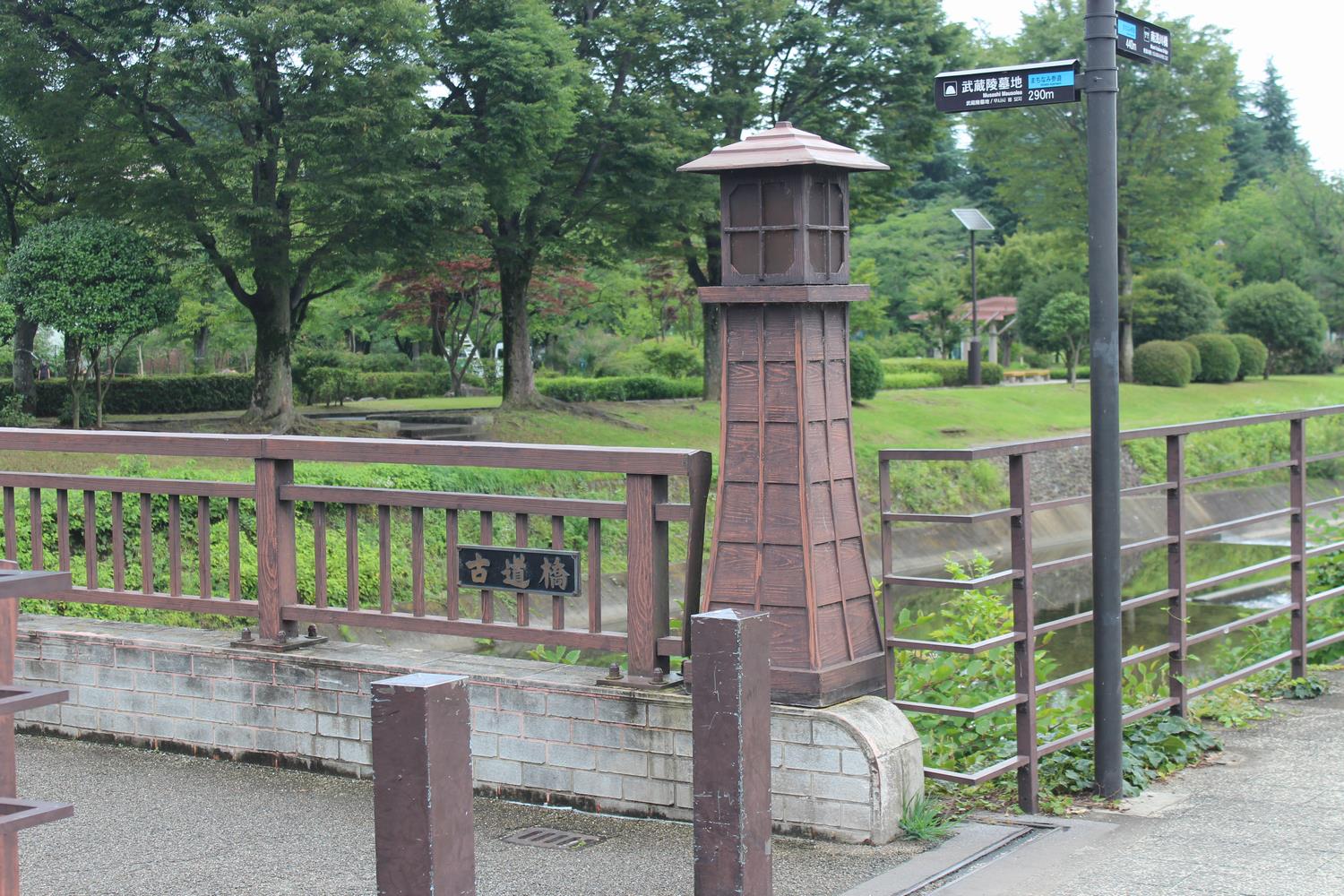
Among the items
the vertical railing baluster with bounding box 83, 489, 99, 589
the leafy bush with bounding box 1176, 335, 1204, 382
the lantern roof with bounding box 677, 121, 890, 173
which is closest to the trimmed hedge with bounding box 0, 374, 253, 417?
the vertical railing baluster with bounding box 83, 489, 99, 589

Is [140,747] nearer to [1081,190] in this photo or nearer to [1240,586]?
[1240,586]

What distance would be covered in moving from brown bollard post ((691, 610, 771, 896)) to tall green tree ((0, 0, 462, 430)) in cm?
1682

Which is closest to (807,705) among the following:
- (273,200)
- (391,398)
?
(273,200)

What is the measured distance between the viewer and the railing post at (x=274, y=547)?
6.14 metres

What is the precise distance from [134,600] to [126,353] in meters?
35.0

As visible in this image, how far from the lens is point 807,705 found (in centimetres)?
500

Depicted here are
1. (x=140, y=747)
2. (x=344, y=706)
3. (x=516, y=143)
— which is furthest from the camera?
(x=516, y=143)

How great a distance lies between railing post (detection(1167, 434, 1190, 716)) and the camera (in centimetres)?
609

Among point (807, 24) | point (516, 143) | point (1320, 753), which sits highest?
point (807, 24)

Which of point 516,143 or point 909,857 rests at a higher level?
point 516,143

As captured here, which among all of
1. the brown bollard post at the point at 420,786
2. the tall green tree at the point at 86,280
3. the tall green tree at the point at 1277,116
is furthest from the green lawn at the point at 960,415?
the tall green tree at the point at 1277,116

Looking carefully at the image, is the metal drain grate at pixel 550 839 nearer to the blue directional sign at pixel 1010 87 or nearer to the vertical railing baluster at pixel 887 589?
the vertical railing baluster at pixel 887 589

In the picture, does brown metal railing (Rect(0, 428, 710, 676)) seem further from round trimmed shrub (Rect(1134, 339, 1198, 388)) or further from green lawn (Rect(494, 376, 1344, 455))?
round trimmed shrub (Rect(1134, 339, 1198, 388))

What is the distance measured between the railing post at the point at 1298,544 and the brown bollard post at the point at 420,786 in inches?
218
